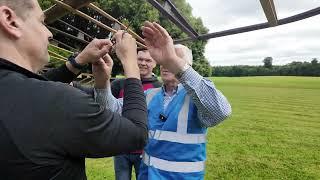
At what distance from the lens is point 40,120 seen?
1.37 m

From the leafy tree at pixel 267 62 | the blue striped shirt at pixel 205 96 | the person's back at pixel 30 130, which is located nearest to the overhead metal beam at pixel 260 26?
the blue striped shirt at pixel 205 96

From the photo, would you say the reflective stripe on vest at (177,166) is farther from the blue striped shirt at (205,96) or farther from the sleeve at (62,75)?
the sleeve at (62,75)

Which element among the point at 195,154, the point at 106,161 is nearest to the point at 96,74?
the point at 195,154

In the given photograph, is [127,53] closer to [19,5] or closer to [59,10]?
[19,5]

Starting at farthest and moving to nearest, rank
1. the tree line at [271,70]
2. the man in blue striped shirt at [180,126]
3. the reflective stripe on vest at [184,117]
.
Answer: the tree line at [271,70] < the reflective stripe on vest at [184,117] < the man in blue striped shirt at [180,126]

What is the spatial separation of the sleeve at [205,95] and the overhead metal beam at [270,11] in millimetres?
450

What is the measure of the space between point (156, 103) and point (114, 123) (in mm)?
1280

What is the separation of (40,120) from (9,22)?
0.36 meters

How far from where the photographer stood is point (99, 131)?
4.66 feet

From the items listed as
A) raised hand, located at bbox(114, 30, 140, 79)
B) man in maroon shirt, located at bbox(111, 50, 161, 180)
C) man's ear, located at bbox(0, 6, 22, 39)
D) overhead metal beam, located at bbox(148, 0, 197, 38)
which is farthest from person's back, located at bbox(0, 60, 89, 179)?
man in maroon shirt, located at bbox(111, 50, 161, 180)

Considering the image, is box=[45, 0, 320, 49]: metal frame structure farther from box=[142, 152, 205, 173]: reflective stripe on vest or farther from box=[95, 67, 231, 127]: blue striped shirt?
box=[142, 152, 205, 173]: reflective stripe on vest

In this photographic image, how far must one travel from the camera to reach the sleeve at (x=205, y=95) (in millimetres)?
2250

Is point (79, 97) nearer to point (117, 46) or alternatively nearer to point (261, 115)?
point (117, 46)

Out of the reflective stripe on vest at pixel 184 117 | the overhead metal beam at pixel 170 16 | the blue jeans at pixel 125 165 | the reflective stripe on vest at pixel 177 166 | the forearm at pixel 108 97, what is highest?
the overhead metal beam at pixel 170 16
